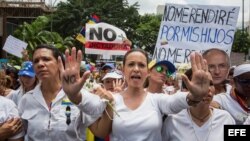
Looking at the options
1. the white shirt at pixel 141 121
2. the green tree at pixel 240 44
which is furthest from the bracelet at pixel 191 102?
the green tree at pixel 240 44

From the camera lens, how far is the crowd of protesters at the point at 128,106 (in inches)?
131

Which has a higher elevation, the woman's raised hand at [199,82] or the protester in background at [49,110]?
the woman's raised hand at [199,82]

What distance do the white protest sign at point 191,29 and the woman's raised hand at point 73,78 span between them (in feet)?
12.3

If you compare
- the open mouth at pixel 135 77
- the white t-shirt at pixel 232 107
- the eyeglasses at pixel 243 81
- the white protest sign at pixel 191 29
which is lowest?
the white t-shirt at pixel 232 107

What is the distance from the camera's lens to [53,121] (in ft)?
12.7

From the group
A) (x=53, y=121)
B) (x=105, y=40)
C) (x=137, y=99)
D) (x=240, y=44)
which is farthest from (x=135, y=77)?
(x=240, y=44)

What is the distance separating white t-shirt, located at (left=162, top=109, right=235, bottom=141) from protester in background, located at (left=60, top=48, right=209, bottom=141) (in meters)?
0.11

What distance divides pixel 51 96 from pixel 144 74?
91 centimetres

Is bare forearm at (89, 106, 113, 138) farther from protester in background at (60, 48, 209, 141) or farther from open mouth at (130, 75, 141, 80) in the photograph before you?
open mouth at (130, 75, 141, 80)

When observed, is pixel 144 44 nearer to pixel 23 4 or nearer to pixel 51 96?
pixel 23 4

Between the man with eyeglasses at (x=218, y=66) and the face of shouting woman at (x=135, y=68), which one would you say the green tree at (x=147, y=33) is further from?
the face of shouting woman at (x=135, y=68)

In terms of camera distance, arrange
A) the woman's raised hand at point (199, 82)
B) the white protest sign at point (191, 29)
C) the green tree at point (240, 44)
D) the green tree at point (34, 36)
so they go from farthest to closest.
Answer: the green tree at point (240, 44) → the green tree at point (34, 36) → the white protest sign at point (191, 29) → the woman's raised hand at point (199, 82)

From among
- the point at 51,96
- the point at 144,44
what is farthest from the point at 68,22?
the point at 51,96

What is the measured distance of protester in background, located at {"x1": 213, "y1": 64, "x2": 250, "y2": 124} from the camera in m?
3.71
